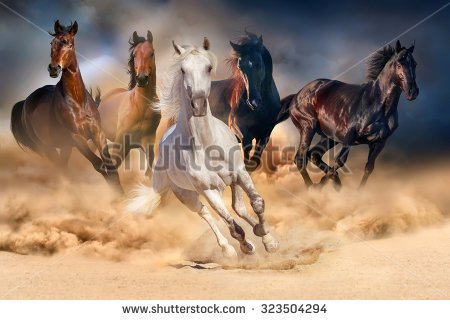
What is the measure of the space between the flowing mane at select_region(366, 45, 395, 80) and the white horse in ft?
6.09

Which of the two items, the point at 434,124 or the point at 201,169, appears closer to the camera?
the point at 201,169

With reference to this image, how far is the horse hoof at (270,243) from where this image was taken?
6.04 m

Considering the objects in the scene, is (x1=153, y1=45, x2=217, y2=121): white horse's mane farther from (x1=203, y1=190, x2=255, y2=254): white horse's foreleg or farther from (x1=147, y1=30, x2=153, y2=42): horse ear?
(x1=147, y1=30, x2=153, y2=42): horse ear

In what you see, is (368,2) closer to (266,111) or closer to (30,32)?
(266,111)

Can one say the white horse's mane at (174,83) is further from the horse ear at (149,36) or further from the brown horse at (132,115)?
the horse ear at (149,36)

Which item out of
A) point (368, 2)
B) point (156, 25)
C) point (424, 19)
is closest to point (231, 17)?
point (156, 25)

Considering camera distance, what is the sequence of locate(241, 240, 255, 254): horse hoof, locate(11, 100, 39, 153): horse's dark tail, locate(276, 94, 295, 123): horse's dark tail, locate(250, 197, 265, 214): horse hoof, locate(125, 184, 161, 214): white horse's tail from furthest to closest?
locate(11, 100, 39, 153): horse's dark tail, locate(276, 94, 295, 123): horse's dark tail, locate(125, 184, 161, 214): white horse's tail, locate(241, 240, 255, 254): horse hoof, locate(250, 197, 265, 214): horse hoof

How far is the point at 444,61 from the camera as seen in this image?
7098mm

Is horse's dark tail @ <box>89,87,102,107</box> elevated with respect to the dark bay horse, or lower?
elevated

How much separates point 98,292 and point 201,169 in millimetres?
1514

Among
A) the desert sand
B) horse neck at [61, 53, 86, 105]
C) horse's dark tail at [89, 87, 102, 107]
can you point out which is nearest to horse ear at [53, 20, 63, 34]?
horse neck at [61, 53, 86, 105]

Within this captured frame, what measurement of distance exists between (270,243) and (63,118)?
2609 mm

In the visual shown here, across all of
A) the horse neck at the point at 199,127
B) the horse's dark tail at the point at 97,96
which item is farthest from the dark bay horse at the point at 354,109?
the horse's dark tail at the point at 97,96

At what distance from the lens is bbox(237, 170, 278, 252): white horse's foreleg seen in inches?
227
